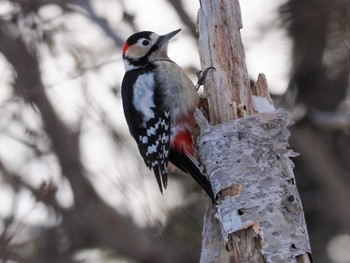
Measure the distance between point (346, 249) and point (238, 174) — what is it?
2.98 meters

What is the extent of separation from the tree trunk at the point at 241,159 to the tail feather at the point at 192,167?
7cm

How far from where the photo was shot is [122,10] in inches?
258

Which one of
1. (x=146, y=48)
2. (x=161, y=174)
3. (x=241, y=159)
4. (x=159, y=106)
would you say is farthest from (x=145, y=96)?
(x=241, y=159)

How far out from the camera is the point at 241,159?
4.05 meters

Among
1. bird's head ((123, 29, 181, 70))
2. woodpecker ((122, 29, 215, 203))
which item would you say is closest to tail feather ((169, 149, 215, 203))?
woodpecker ((122, 29, 215, 203))

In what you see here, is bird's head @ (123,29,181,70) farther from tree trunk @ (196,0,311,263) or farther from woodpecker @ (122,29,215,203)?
tree trunk @ (196,0,311,263)

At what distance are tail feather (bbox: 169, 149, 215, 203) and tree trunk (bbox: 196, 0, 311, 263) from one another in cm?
7

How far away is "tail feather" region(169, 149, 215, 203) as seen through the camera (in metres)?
4.16

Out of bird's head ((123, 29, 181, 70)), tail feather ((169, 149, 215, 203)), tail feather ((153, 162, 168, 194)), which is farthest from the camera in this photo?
bird's head ((123, 29, 181, 70))

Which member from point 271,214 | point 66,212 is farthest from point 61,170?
point 271,214

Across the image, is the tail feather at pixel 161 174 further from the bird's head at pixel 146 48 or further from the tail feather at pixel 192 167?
the bird's head at pixel 146 48

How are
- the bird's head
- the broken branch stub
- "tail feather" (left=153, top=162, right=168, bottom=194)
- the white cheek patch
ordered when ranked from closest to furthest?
1. the broken branch stub
2. "tail feather" (left=153, top=162, right=168, bottom=194)
3. the white cheek patch
4. the bird's head

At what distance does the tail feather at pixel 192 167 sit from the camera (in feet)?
13.7

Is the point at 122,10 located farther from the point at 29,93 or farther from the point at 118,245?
the point at 118,245
